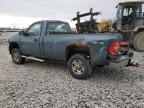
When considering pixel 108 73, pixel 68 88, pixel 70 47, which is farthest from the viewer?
pixel 108 73

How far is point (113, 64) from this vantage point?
22.8 feet

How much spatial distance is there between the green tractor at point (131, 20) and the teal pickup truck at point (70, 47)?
4.99 meters

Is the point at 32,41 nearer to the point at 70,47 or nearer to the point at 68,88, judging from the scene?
the point at 70,47

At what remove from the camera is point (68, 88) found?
6.45 m

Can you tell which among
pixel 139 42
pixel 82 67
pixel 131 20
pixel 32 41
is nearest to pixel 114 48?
pixel 82 67

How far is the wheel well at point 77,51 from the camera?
743 cm

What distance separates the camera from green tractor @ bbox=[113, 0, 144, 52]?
1316 cm

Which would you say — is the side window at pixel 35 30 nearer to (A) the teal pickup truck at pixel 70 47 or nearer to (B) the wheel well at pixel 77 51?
(A) the teal pickup truck at pixel 70 47

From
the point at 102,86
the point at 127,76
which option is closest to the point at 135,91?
the point at 102,86

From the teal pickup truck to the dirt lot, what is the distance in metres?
0.40

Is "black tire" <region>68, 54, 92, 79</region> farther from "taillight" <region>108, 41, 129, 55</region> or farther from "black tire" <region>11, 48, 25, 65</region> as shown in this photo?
"black tire" <region>11, 48, 25, 65</region>

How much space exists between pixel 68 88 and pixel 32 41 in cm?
332

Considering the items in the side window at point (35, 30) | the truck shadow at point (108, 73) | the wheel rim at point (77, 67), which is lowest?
the truck shadow at point (108, 73)

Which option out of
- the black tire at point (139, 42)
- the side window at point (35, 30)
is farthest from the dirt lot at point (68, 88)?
the black tire at point (139, 42)
